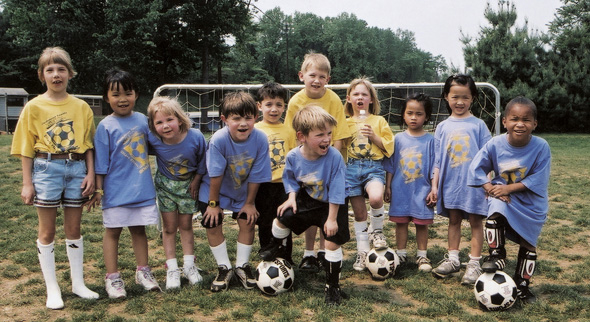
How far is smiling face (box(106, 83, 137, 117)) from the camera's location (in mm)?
3732

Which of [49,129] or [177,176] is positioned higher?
[49,129]

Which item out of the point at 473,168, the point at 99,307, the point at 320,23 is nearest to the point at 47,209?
the point at 99,307

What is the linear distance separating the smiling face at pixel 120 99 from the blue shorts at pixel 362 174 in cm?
193

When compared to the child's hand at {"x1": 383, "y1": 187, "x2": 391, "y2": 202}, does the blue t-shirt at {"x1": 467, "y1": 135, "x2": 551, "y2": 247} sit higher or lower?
higher

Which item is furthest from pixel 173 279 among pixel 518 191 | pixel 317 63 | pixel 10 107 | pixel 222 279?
pixel 10 107

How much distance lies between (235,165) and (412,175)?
1.61 m

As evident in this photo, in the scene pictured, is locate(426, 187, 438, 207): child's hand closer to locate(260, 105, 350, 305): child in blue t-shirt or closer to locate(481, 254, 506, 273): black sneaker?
locate(481, 254, 506, 273): black sneaker

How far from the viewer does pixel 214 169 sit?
3773mm

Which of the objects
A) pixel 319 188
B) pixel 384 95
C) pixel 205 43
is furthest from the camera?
pixel 205 43

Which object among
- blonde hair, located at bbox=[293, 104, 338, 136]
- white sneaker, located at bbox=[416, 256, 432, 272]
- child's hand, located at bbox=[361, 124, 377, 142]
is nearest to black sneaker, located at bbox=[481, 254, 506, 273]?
white sneaker, located at bbox=[416, 256, 432, 272]

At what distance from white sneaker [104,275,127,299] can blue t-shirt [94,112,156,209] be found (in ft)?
1.85

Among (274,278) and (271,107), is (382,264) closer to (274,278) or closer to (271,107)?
(274,278)

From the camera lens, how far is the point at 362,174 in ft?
14.6

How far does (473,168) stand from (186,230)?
2.30 metres
